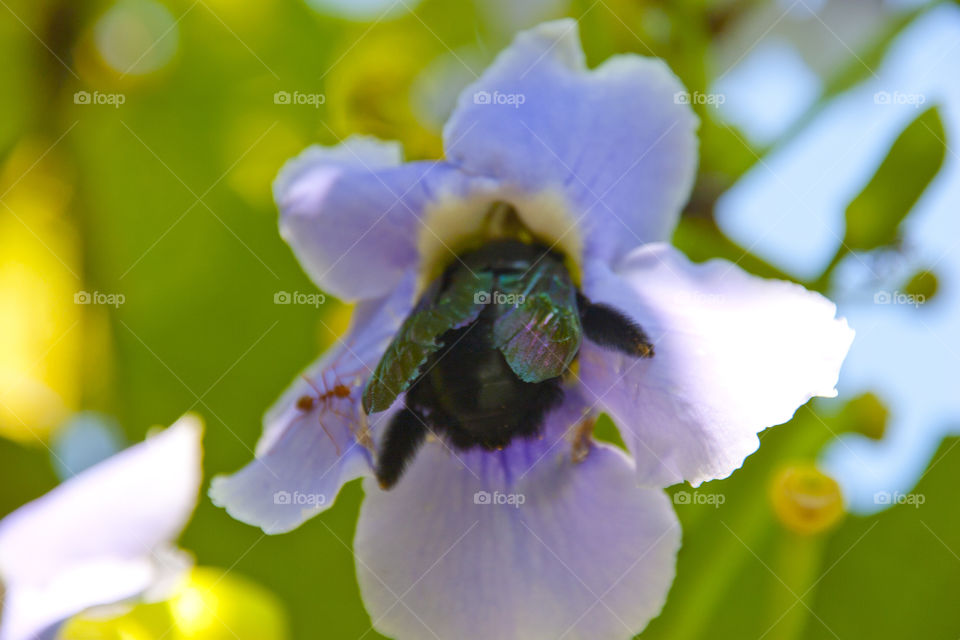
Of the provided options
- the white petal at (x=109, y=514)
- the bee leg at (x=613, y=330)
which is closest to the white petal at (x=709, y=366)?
the bee leg at (x=613, y=330)

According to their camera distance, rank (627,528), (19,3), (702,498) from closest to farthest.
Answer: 1. (627,528)
2. (702,498)
3. (19,3)

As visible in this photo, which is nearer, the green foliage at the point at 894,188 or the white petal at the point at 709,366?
the white petal at the point at 709,366

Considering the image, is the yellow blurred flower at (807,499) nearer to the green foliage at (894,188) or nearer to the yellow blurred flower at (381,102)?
the green foliage at (894,188)

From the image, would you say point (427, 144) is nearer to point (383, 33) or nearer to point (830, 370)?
point (383, 33)

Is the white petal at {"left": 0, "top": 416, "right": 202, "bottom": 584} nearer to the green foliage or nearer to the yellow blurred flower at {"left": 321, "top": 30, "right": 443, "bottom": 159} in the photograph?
the yellow blurred flower at {"left": 321, "top": 30, "right": 443, "bottom": 159}

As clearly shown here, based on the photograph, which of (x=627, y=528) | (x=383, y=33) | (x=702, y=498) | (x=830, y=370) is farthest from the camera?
(x=383, y=33)

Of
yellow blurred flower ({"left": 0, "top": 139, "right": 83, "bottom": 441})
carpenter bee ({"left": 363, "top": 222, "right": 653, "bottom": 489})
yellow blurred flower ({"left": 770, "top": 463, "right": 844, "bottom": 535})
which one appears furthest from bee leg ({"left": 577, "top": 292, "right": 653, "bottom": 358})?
yellow blurred flower ({"left": 0, "top": 139, "right": 83, "bottom": 441})

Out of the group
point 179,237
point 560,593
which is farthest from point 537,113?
point 179,237
